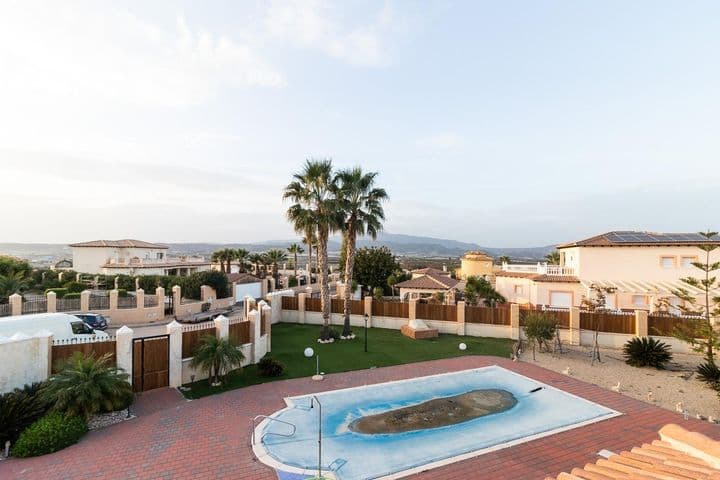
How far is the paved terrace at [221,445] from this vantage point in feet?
28.2

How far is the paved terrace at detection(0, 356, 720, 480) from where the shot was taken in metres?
8.59

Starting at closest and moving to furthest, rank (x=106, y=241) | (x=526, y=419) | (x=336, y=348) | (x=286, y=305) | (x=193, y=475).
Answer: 1. (x=193, y=475)
2. (x=526, y=419)
3. (x=336, y=348)
4. (x=286, y=305)
5. (x=106, y=241)

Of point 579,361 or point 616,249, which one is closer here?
point 579,361

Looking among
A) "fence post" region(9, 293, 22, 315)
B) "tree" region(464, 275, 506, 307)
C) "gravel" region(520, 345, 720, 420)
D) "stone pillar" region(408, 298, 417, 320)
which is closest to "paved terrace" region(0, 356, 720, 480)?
"gravel" region(520, 345, 720, 420)

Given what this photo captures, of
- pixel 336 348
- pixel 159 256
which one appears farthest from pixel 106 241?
pixel 336 348

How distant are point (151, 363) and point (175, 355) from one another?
0.82 metres

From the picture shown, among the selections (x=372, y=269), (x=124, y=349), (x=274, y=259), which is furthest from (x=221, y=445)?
(x=274, y=259)

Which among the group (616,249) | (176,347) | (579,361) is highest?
(616,249)

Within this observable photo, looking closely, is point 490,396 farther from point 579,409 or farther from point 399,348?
point 399,348

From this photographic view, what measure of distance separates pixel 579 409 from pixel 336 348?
38.2 ft

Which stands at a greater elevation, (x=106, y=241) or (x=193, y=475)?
(x=106, y=241)

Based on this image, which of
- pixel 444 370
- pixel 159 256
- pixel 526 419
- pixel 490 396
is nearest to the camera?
pixel 526 419

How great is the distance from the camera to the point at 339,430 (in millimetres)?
10875

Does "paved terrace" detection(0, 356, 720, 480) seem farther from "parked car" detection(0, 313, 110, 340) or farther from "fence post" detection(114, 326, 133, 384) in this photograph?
"parked car" detection(0, 313, 110, 340)
